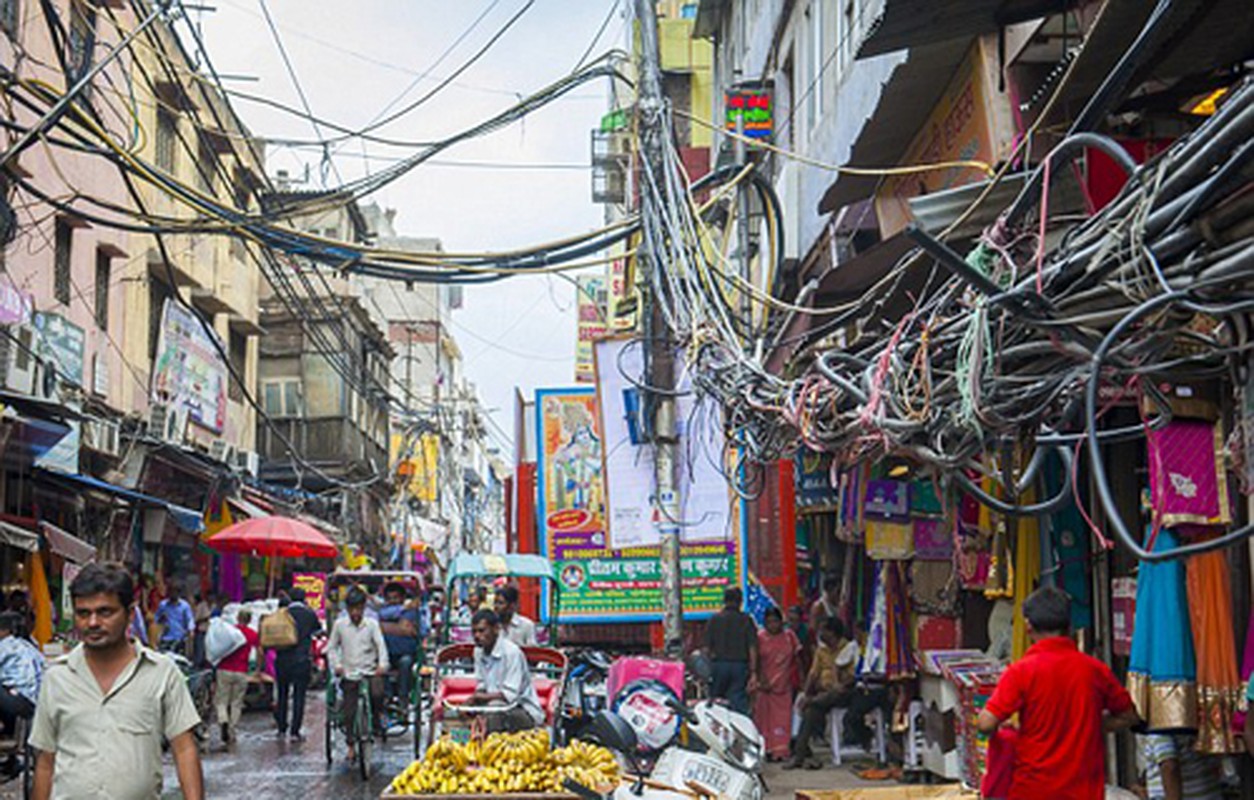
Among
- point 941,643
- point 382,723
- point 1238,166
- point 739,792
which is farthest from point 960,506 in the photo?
Answer: point 1238,166

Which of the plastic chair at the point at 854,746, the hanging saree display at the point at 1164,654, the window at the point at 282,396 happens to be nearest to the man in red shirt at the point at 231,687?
the plastic chair at the point at 854,746

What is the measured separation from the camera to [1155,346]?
5676 millimetres

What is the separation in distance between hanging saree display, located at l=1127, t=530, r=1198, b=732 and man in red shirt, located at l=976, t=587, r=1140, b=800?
46.2 inches

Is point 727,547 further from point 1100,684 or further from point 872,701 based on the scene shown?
point 1100,684

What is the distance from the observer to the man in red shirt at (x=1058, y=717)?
703 centimetres

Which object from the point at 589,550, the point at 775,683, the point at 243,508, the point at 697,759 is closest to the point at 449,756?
the point at 697,759

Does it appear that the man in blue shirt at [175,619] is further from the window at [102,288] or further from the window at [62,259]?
the window at [102,288]

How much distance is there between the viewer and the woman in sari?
638 inches

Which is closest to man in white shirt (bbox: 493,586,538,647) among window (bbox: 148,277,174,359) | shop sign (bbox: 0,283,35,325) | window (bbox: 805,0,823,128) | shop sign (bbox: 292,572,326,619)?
shop sign (bbox: 0,283,35,325)

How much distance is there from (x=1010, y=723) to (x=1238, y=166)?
12.8 feet

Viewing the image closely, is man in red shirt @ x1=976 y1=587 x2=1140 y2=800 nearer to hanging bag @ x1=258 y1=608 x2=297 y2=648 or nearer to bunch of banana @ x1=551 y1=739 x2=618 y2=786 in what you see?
bunch of banana @ x1=551 y1=739 x2=618 y2=786

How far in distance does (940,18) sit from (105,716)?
742 centimetres

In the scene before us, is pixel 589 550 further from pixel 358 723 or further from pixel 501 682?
pixel 501 682

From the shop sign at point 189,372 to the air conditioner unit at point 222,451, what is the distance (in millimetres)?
337
